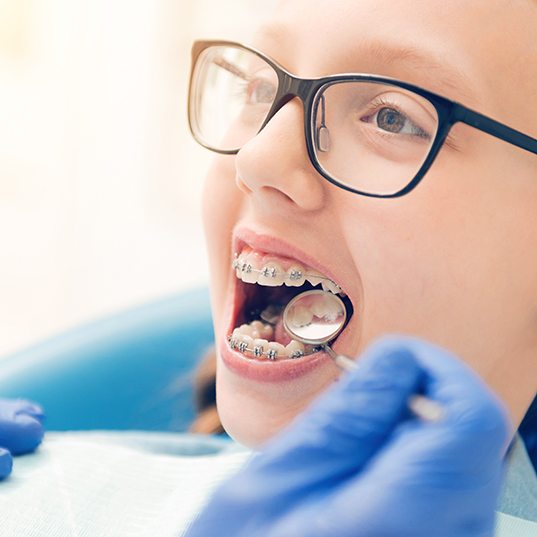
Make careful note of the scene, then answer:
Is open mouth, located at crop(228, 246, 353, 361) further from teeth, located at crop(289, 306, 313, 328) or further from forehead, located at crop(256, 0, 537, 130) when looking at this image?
forehead, located at crop(256, 0, 537, 130)

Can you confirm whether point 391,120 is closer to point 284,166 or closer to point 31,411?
point 284,166

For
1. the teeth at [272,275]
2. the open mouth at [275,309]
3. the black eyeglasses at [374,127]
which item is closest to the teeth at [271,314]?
the open mouth at [275,309]

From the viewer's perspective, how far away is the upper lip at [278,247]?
2.88ft

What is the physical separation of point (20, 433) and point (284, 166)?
1.64 ft

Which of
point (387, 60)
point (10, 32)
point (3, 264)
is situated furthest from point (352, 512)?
point (10, 32)

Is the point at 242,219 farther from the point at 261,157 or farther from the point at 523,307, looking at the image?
the point at 523,307

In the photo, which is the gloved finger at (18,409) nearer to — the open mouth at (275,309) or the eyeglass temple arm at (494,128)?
the open mouth at (275,309)

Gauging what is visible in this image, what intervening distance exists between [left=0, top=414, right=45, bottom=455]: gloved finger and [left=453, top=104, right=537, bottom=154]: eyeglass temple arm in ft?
2.11

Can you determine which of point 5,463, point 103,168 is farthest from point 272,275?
point 103,168

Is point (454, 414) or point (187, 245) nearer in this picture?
point (454, 414)

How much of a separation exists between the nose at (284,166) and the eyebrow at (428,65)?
10 cm

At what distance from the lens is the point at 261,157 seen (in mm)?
837

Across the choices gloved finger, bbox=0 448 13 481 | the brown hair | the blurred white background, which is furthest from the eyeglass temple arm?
the blurred white background

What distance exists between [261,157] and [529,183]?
27cm
